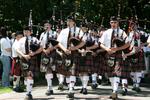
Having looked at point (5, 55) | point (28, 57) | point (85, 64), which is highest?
point (5, 55)

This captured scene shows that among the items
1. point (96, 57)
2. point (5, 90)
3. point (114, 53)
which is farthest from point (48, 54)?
point (5, 90)

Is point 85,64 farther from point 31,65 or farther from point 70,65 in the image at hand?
point 31,65

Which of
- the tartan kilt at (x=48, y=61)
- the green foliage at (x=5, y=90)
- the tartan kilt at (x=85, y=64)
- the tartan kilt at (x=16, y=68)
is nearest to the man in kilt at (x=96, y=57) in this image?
the tartan kilt at (x=85, y=64)

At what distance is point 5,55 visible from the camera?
1409 centimetres

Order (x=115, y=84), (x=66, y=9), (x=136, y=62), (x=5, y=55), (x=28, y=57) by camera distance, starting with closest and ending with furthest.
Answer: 1. (x=115, y=84)
2. (x=28, y=57)
3. (x=136, y=62)
4. (x=5, y=55)
5. (x=66, y=9)

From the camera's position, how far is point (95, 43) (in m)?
12.4

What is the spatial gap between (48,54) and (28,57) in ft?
3.41

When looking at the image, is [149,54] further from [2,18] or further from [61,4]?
[2,18]

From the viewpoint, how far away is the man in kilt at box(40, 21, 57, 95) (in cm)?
1197

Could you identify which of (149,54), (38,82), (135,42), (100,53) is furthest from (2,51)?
(149,54)

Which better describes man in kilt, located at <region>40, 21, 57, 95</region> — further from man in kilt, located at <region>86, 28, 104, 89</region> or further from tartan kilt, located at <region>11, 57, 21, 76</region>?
tartan kilt, located at <region>11, 57, 21, 76</region>

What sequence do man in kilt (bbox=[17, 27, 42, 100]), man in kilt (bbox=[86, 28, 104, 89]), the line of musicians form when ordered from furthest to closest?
man in kilt (bbox=[86, 28, 104, 89])
man in kilt (bbox=[17, 27, 42, 100])
the line of musicians

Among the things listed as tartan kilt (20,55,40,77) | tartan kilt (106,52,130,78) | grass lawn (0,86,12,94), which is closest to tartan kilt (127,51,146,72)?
tartan kilt (106,52,130,78)

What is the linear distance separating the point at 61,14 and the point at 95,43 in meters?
4.57
